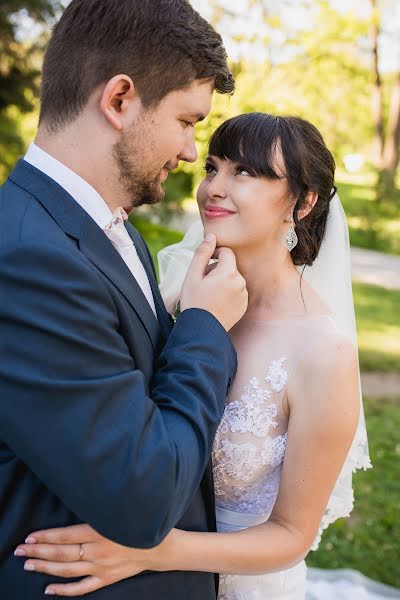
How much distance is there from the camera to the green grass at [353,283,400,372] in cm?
930

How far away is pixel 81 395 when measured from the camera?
1404 mm

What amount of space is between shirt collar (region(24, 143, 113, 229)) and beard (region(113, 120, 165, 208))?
0.10 m

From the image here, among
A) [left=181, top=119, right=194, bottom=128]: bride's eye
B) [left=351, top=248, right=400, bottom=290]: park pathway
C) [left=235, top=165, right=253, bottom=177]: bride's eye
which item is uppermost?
[left=181, top=119, right=194, bottom=128]: bride's eye

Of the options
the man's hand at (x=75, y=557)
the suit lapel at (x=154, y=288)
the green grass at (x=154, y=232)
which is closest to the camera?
the man's hand at (x=75, y=557)

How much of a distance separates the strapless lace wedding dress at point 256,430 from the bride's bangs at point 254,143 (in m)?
0.59

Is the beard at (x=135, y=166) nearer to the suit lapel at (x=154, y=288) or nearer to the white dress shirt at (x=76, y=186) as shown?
the white dress shirt at (x=76, y=186)

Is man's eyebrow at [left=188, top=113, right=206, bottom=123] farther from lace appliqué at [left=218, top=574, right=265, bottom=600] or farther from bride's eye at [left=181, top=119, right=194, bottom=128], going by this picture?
lace appliqué at [left=218, top=574, right=265, bottom=600]

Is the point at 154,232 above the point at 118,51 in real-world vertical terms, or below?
below

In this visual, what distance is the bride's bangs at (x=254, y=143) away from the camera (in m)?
2.42

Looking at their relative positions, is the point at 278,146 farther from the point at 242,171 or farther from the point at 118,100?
the point at 118,100

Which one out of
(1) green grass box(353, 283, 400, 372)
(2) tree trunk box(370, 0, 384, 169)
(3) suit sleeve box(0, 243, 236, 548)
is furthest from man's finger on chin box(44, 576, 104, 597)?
(2) tree trunk box(370, 0, 384, 169)

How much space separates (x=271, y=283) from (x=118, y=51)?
1202mm

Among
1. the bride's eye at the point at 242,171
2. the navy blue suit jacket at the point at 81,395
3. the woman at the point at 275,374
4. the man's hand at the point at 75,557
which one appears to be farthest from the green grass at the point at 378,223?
the man's hand at the point at 75,557

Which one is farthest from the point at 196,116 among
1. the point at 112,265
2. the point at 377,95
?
the point at 377,95
